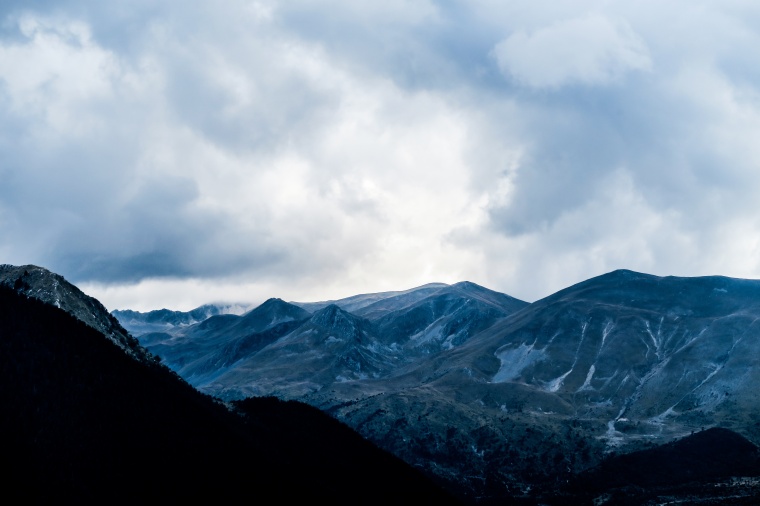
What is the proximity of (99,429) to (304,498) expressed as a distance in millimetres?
49831

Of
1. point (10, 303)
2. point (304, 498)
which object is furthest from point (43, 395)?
point (304, 498)

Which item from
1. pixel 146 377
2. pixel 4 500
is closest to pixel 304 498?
pixel 146 377

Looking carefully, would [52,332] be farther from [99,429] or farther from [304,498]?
[304,498]

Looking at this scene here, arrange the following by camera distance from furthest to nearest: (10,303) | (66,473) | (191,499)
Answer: (10,303) → (191,499) → (66,473)

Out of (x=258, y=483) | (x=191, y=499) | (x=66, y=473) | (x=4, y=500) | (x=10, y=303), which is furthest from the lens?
(x=10, y=303)

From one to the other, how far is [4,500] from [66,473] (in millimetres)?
13868

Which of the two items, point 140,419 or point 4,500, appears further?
point 140,419

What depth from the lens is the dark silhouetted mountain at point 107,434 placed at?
140 metres

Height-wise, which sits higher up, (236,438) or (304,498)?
(236,438)

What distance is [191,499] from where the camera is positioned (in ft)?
490

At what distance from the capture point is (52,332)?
172 m

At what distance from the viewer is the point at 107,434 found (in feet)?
506

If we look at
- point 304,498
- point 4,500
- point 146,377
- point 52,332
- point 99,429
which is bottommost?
point 304,498

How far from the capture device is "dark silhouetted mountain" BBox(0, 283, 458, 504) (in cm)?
14000
